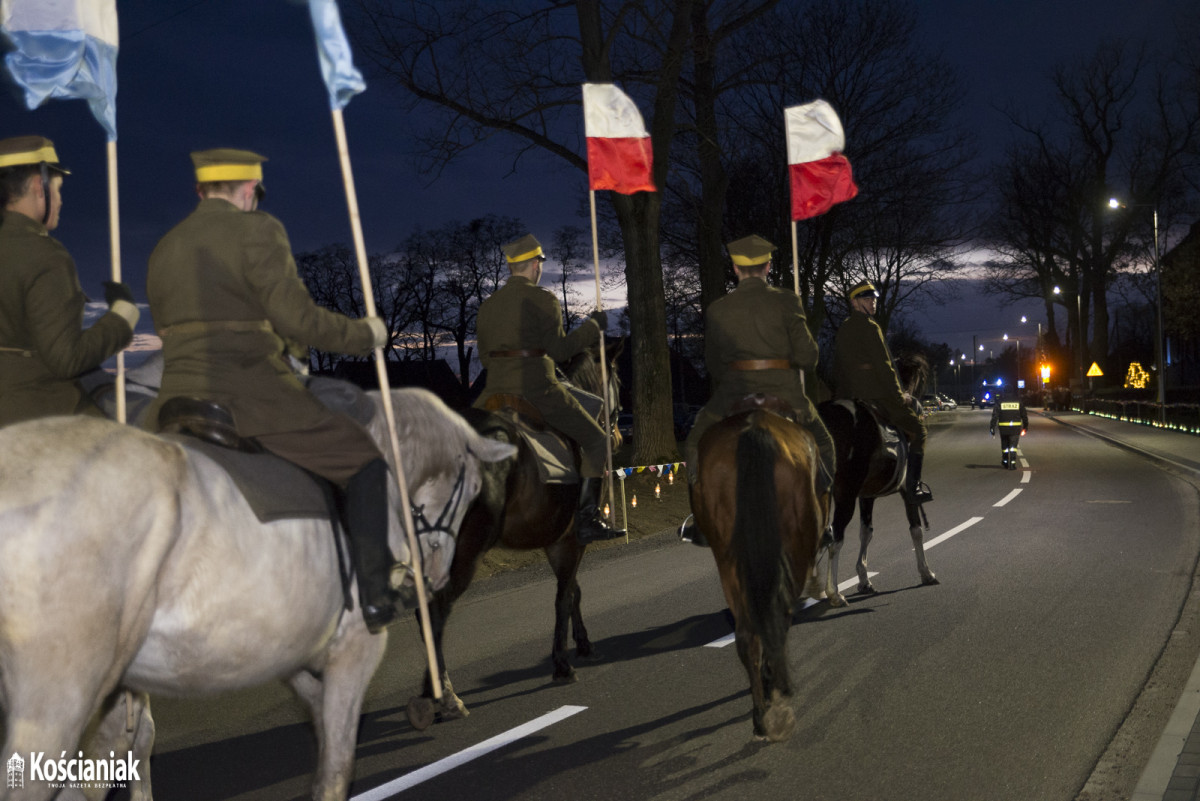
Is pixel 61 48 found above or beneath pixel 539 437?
above

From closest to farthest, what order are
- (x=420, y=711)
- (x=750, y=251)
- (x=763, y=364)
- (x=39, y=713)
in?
(x=39, y=713), (x=420, y=711), (x=763, y=364), (x=750, y=251)

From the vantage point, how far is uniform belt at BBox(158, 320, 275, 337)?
3.59 meters

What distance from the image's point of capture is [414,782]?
477 centimetres

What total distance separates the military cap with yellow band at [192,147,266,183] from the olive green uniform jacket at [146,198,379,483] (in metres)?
0.10

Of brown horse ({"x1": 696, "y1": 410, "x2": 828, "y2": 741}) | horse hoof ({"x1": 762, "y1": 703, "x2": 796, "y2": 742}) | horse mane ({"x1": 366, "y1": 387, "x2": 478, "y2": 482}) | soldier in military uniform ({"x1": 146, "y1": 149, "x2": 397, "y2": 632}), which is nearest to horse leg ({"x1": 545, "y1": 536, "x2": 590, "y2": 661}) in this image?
brown horse ({"x1": 696, "y1": 410, "x2": 828, "y2": 741})

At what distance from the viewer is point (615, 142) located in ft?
30.0

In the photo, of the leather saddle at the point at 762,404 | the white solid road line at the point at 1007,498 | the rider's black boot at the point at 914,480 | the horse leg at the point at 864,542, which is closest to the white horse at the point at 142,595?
the leather saddle at the point at 762,404

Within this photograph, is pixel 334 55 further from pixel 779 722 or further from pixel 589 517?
pixel 589 517

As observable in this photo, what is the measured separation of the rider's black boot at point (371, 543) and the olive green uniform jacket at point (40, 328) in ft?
3.09

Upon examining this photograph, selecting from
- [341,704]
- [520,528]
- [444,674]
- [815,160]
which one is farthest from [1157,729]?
[815,160]

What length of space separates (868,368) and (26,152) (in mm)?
6890

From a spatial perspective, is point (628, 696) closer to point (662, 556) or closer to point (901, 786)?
point (901, 786)

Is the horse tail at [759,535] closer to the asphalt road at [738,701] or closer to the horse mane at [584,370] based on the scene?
the asphalt road at [738,701]

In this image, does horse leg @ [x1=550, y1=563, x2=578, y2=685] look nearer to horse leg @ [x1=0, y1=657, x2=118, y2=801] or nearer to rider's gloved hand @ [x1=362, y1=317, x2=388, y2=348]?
rider's gloved hand @ [x1=362, y1=317, x2=388, y2=348]
